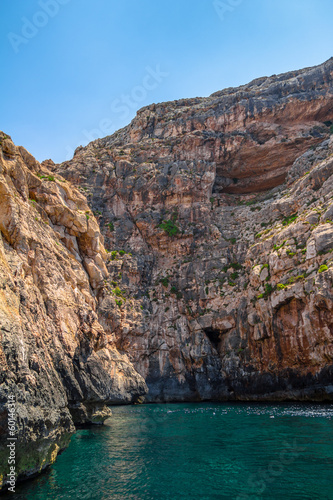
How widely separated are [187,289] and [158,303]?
512 cm

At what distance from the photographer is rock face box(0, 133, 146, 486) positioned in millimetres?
11008

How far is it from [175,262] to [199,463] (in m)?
41.4

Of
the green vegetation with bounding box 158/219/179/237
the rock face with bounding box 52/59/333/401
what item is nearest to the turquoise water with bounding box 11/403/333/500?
the rock face with bounding box 52/59/333/401

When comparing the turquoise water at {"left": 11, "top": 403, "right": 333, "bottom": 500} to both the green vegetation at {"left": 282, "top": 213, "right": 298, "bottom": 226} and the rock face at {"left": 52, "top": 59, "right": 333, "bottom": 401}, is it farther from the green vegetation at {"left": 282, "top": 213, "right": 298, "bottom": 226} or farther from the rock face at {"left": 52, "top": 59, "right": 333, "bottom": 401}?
the green vegetation at {"left": 282, "top": 213, "right": 298, "bottom": 226}

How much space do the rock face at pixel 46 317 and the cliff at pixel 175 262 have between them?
0.35 feet

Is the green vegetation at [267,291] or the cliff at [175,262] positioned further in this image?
the green vegetation at [267,291]

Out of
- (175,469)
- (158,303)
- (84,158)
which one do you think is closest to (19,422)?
(175,469)

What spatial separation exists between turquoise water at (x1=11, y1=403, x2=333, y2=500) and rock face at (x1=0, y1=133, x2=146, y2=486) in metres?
1.73

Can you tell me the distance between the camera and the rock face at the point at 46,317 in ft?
36.1

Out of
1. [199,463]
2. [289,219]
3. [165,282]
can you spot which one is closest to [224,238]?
[165,282]

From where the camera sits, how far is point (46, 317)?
676 inches

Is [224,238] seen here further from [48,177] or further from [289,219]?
[48,177]

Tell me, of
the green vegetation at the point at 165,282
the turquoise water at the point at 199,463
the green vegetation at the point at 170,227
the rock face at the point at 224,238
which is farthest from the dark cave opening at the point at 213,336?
the turquoise water at the point at 199,463

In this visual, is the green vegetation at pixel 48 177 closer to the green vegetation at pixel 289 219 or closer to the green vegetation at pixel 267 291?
the green vegetation at pixel 267 291
